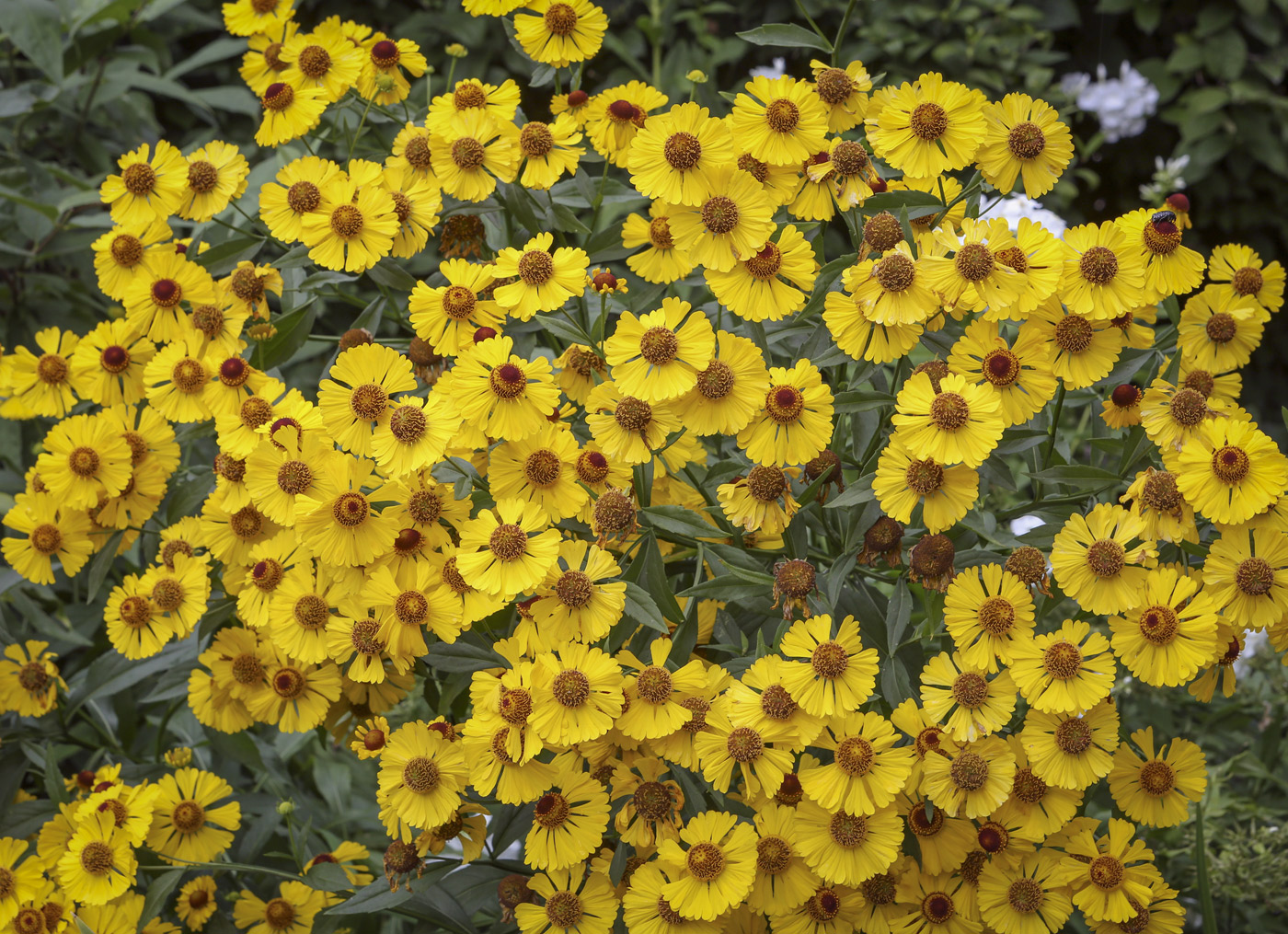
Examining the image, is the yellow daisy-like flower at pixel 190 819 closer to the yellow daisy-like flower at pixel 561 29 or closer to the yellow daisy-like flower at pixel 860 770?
the yellow daisy-like flower at pixel 860 770

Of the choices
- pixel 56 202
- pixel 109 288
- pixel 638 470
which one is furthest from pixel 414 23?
pixel 638 470

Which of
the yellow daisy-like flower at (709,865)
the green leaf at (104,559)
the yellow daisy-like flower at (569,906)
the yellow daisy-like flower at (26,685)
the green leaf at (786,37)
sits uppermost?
the green leaf at (786,37)

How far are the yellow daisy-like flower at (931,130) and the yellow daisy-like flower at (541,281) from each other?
35cm

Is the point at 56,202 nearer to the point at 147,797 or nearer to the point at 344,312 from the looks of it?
the point at 344,312

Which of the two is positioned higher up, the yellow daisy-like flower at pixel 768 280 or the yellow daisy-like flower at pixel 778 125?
the yellow daisy-like flower at pixel 778 125

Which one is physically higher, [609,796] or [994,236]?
[994,236]

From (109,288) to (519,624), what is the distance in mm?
783

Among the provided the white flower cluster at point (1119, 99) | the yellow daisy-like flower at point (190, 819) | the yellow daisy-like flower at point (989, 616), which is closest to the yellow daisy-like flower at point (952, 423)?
the yellow daisy-like flower at point (989, 616)

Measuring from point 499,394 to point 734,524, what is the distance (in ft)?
0.89

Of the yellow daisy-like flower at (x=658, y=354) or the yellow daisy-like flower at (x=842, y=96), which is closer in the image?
the yellow daisy-like flower at (x=658, y=354)

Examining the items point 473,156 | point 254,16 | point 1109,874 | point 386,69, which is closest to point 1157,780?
point 1109,874

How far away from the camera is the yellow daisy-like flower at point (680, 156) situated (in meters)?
1.17

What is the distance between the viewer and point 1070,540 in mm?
1086

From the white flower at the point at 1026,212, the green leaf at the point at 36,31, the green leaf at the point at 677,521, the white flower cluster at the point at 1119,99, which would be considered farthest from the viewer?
the white flower cluster at the point at 1119,99
